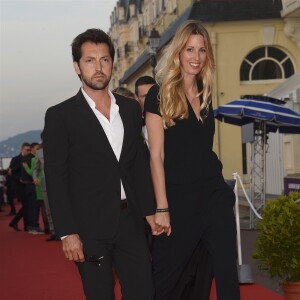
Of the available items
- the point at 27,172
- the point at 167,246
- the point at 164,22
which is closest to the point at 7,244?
the point at 27,172

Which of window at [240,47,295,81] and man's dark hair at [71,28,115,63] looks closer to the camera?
man's dark hair at [71,28,115,63]

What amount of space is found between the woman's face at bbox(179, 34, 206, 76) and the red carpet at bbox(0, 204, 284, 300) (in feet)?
12.6

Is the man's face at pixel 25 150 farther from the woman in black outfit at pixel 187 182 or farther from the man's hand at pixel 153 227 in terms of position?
the man's hand at pixel 153 227

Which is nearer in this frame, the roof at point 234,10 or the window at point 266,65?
the roof at point 234,10

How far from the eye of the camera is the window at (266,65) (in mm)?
35625

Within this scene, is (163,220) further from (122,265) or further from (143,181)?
(122,265)

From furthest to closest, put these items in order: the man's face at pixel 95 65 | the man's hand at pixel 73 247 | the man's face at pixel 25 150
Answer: the man's face at pixel 25 150, the man's face at pixel 95 65, the man's hand at pixel 73 247

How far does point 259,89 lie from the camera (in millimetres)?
35500

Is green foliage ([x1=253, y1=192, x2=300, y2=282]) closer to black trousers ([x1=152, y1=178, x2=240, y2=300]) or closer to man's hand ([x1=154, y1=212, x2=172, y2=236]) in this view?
black trousers ([x1=152, y1=178, x2=240, y2=300])

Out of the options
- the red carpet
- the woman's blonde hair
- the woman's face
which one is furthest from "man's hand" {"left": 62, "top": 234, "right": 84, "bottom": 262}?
the red carpet

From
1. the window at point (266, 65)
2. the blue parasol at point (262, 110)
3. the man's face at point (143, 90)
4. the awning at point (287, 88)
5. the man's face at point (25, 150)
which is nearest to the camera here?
the man's face at point (143, 90)

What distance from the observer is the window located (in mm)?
35625

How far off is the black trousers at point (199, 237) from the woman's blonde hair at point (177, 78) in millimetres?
452

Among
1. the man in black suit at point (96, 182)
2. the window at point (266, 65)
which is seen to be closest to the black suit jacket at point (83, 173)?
the man in black suit at point (96, 182)
